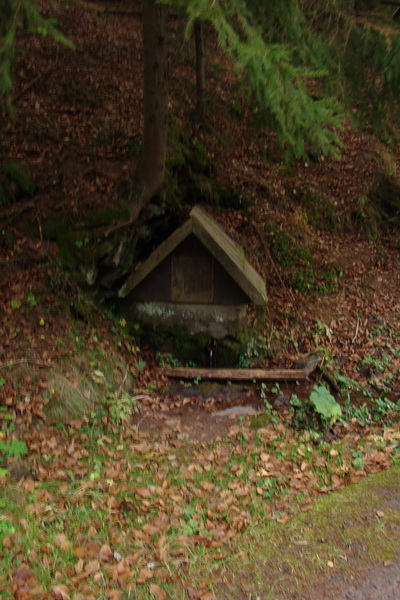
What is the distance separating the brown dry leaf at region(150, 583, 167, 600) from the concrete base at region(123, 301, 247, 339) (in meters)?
4.65

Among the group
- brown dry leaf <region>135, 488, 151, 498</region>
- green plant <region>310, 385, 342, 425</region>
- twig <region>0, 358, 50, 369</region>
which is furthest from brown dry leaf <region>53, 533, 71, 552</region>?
green plant <region>310, 385, 342, 425</region>

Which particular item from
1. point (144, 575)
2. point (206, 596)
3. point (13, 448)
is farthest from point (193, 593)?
point (13, 448)

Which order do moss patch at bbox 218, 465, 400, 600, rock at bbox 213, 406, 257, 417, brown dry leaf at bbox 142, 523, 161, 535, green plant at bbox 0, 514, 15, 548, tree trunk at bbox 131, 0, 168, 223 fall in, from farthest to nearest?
tree trunk at bbox 131, 0, 168, 223
rock at bbox 213, 406, 257, 417
brown dry leaf at bbox 142, 523, 161, 535
green plant at bbox 0, 514, 15, 548
moss patch at bbox 218, 465, 400, 600

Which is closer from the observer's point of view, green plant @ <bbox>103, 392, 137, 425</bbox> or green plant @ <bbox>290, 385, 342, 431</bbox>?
green plant @ <bbox>103, 392, 137, 425</bbox>

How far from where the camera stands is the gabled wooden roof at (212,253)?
7.14 metres

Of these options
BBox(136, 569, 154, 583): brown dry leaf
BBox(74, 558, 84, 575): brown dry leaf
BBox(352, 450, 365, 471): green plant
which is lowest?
BBox(352, 450, 365, 471): green plant

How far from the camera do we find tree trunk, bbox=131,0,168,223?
6832mm

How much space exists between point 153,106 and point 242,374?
4257 mm

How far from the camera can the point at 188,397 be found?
274 inches

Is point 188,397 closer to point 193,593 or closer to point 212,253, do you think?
point 212,253

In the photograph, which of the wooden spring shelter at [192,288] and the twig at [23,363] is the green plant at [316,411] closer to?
the wooden spring shelter at [192,288]

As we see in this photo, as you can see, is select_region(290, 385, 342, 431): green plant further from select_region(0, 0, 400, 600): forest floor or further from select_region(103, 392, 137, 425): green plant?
select_region(103, 392, 137, 425): green plant

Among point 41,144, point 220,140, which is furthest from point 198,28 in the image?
point 41,144

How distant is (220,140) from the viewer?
432 inches
